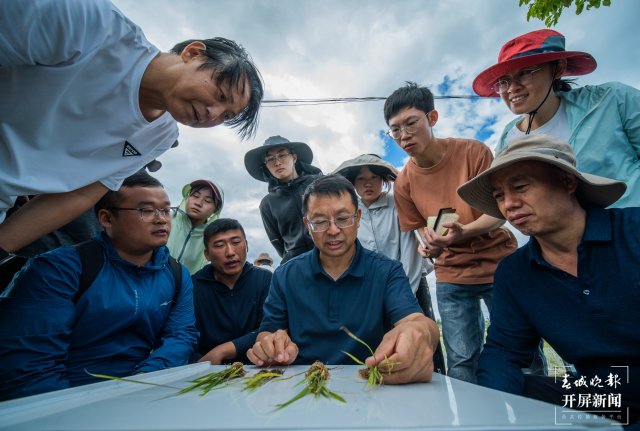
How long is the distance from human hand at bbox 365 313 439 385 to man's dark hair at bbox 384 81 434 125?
2222 millimetres

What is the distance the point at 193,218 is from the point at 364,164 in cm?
221

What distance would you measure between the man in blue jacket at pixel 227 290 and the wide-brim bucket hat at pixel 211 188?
73 cm

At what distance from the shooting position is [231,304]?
3352mm

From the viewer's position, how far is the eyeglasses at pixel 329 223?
216 cm

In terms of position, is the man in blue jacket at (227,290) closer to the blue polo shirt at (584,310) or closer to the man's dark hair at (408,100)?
the man's dark hair at (408,100)

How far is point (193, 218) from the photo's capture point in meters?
4.14

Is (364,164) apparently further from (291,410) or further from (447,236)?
(291,410)

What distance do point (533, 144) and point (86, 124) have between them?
240 cm

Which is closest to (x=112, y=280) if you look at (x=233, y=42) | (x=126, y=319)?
(x=126, y=319)

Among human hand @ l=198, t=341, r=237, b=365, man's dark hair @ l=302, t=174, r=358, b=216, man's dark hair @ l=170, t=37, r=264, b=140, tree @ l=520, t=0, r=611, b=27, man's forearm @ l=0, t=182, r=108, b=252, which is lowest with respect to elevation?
human hand @ l=198, t=341, r=237, b=365

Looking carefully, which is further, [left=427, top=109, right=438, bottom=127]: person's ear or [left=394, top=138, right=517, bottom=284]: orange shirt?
[left=427, top=109, right=438, bottom=127]: person's ear

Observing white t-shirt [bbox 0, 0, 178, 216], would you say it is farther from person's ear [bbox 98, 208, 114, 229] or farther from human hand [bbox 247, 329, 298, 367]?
human hand [bbox 247, 329, 298, 367]

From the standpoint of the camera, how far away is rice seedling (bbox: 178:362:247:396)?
1099 mm

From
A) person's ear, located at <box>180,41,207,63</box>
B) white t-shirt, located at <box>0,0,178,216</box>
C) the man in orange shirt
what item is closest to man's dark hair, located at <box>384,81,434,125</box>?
the man in orange shirt
